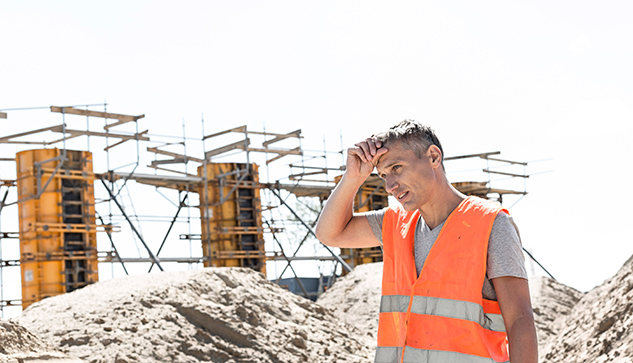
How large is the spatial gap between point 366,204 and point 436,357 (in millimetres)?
23860

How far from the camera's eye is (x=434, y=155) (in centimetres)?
249

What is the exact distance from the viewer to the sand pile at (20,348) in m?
6.09

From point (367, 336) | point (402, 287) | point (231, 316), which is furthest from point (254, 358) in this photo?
point (402, 287)

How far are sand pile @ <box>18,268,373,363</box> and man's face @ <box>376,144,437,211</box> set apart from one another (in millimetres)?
6970

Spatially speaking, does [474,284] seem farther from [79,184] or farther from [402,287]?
[79,184]

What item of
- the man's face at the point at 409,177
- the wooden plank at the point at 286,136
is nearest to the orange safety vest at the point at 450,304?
the man's face at the point at 409,177

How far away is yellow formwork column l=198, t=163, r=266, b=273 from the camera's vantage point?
21391 millimetres

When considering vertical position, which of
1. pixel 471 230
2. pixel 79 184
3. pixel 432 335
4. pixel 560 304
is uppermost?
pixel 79 184

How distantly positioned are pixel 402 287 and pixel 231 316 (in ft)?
27.3

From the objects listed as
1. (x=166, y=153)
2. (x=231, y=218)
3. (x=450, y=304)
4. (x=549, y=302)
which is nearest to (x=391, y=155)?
(x=450, y=304)

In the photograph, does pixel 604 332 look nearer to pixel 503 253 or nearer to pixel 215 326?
pixel 215 326

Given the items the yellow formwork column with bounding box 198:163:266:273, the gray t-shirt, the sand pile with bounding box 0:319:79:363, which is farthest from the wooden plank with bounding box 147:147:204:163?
the gray t-shirt

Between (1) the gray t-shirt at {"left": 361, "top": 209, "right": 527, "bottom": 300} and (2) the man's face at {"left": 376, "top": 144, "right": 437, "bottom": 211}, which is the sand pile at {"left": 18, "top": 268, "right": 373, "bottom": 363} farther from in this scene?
(1) the gray t-shirt at {"left": 361, "top": 209, "right": 527, "bottom": 300}

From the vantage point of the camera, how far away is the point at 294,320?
11625 millimetres
